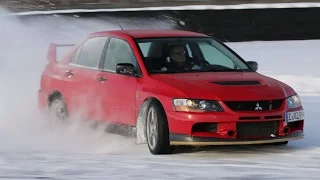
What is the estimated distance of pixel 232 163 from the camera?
7.71 meters

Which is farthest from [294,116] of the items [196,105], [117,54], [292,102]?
[117,54]

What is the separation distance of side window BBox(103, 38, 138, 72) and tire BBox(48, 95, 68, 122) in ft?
3.36

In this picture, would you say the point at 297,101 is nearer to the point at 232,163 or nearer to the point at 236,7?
the point at 232,163

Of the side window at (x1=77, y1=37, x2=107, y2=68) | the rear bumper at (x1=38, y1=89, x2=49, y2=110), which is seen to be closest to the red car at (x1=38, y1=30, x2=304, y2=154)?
the side window at (x1=77, y1=37, x2=107, y2=68)

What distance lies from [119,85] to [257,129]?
1670mm

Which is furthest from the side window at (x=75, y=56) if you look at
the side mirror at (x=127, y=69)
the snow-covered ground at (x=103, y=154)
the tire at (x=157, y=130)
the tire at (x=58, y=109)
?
the tire at (x=157, y=130)

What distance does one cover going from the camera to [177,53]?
9.17 m

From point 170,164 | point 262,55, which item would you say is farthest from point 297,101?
point 262,55

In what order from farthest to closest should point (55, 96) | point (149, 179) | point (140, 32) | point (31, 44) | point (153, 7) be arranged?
1. point (153, 7)
2. point (31, 44)
3. point (55, 96)
4. point (140, 32)
5. point (149, 179)

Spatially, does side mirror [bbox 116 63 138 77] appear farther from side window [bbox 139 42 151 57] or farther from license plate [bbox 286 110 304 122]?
license plate [bbox 286 110 304 122]

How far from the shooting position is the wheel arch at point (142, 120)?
27.8 feet

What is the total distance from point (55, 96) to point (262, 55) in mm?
11416

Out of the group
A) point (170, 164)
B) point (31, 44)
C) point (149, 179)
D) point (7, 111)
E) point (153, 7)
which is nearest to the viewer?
point (149, 179)

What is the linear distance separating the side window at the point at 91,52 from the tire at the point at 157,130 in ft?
4.90
